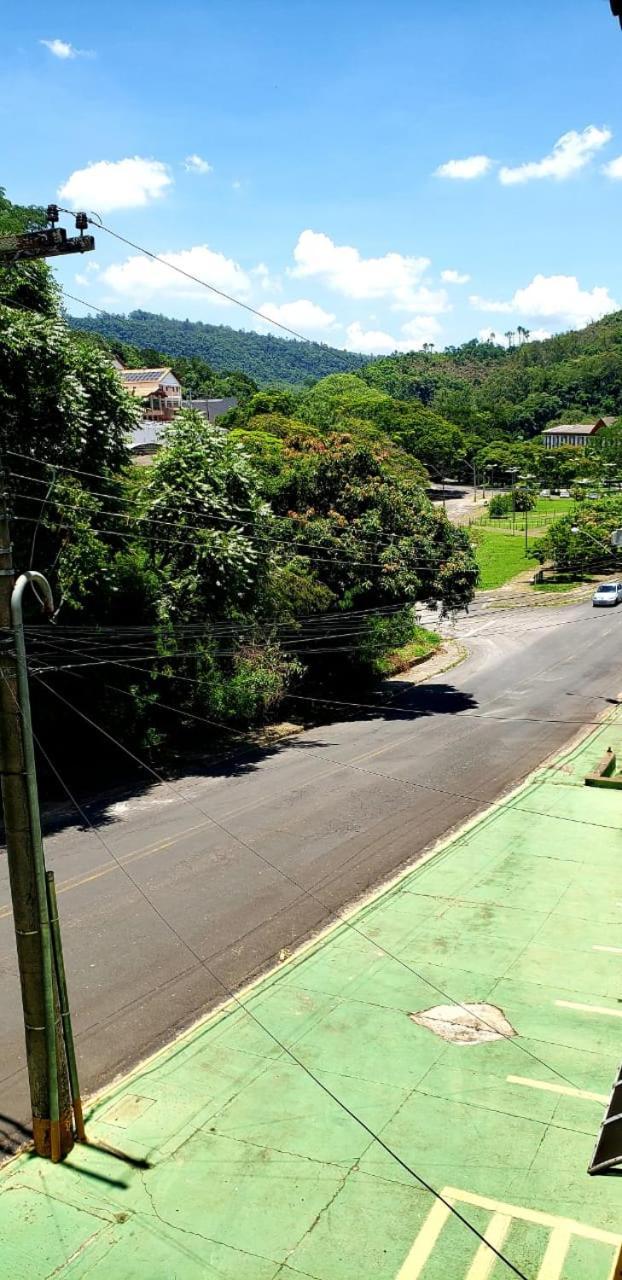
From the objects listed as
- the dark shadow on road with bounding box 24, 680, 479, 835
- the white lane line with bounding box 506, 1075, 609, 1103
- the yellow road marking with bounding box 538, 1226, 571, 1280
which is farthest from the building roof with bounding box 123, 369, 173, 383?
the yellow road marking with bounding box 538, 1226, 571, 1280

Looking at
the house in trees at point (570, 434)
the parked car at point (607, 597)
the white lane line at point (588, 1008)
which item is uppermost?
the house in trees at point (570, 434)

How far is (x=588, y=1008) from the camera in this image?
12078mm

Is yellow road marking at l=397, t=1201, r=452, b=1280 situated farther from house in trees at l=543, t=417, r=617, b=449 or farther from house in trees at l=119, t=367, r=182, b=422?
house in trees at l=543, t=417, r=617, b=449

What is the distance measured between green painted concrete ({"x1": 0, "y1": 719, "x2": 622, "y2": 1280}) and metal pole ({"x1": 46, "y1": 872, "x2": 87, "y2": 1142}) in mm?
376

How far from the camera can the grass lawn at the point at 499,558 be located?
6050cm

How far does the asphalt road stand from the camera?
12.7 metres

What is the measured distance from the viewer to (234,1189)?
8.63m

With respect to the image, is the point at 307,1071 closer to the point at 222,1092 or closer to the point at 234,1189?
the point at 222,1092

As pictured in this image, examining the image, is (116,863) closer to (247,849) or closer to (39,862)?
(247,849)

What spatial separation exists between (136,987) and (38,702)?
10394 millimetres

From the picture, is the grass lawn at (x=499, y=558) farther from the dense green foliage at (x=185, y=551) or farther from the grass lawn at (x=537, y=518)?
the dense green foliage at (x=185, y=551)

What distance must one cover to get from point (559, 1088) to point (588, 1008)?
203 centimetres

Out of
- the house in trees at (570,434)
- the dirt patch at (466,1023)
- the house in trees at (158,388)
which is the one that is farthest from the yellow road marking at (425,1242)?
the house in trees at (570,434)

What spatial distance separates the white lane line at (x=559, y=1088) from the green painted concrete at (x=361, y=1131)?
0.03 m
